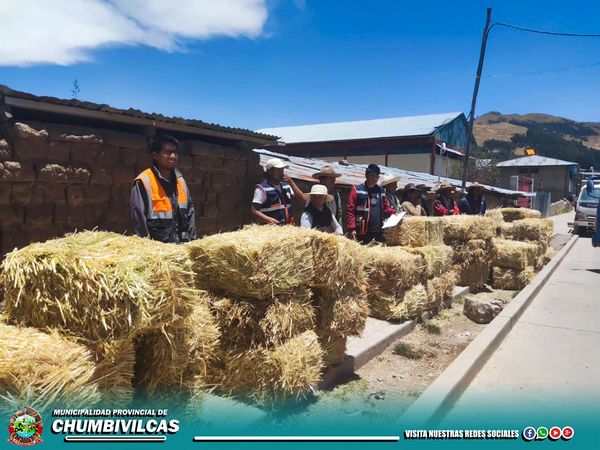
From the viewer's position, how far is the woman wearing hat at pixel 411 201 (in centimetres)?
786

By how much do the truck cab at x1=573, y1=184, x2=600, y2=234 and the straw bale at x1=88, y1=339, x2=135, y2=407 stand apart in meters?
24.1

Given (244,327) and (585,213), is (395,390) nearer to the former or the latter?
(244,327)

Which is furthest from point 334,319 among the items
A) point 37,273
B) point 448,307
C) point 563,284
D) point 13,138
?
point 563,284

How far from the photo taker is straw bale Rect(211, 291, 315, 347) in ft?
10.8

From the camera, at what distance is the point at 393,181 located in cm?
772

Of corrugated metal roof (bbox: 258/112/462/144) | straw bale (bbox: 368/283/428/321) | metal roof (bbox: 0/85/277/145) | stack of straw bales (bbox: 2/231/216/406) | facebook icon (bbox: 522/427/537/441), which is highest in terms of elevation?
corrugated metal roof (bbox: 258/112/462/144)

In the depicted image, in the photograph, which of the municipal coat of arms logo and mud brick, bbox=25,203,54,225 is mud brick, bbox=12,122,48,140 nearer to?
mud brick, bbox=25,203,54,225

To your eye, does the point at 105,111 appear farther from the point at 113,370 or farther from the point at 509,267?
the point at 509,267

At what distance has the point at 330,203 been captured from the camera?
5949mm

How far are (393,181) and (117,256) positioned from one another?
19.3 ft

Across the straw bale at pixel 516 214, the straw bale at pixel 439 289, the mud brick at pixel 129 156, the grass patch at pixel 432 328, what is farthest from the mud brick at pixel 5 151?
the straw bale at pixel 516 214

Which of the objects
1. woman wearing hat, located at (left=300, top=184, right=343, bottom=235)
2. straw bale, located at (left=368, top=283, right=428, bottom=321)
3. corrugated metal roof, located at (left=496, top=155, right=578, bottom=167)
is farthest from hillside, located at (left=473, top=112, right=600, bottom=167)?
woman wearing hat, located at (left=300, top=184, right=343, bottom=235)

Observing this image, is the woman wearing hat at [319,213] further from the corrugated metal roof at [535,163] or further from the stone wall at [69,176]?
the corrugated metal roof at [535,163]

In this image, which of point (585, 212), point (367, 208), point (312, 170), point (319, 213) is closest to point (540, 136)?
point (585, 212)
